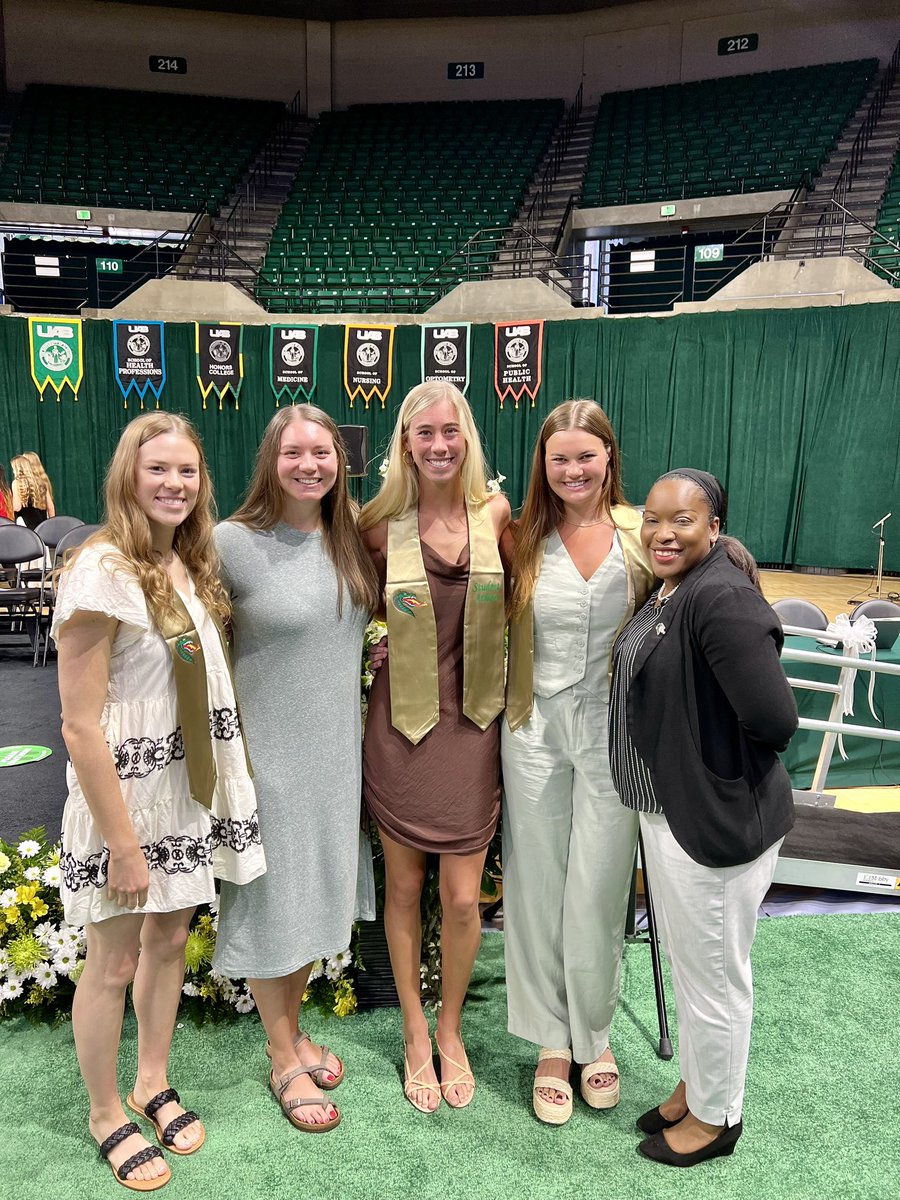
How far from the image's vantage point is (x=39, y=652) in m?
6.70

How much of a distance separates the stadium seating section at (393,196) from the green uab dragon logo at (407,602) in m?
11.1

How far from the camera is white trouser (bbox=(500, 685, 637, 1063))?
6.39ft

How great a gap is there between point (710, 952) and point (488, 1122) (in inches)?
28.7

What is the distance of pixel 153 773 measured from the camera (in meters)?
1.74

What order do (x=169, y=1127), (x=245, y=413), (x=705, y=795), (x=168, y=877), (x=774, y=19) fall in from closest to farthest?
(x=705, y=795), (x=168, y=877), (x=169, y=1127), (x=245, y=413), (x=774, y=19)

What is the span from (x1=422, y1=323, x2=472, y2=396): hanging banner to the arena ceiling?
8.27 metres

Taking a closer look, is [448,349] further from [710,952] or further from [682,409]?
[710,952]

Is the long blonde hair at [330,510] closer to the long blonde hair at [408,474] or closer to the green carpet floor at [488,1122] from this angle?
the long blonde hair at [408,474]

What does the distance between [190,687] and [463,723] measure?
62 centimetres

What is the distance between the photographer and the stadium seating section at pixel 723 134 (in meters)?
12.9

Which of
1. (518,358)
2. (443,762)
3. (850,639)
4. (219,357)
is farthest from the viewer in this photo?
(219,357)

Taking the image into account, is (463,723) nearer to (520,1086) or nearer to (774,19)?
(520,1086)

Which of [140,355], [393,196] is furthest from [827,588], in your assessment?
[393,196]

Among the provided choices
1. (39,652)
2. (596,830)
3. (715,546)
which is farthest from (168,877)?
(39,652)
